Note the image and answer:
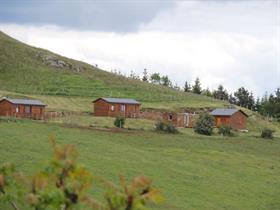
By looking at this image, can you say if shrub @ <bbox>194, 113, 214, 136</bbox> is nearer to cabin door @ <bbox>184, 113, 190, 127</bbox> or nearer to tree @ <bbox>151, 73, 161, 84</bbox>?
cabin door @ <bbox>184, 113, 190, 127</bbox>

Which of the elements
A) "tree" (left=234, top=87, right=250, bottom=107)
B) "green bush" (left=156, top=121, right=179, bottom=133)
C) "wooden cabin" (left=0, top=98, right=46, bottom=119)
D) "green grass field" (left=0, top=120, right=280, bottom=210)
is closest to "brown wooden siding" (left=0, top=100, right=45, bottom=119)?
"wooden cabin" (left=0, top=98, right=46, bottom=119)

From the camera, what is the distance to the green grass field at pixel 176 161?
31.5 metres

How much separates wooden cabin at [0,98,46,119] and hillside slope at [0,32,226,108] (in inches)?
1024

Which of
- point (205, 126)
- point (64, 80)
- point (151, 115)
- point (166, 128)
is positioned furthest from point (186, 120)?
point (64, 80)

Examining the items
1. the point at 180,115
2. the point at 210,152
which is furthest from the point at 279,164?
the point at 180,115

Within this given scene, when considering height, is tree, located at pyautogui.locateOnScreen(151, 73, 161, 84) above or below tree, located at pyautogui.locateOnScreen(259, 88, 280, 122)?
above

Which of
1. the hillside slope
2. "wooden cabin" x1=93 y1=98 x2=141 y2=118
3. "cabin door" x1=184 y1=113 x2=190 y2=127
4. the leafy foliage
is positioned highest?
the hillside slope

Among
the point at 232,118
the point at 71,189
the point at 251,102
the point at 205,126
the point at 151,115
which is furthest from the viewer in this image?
the point at 251,102

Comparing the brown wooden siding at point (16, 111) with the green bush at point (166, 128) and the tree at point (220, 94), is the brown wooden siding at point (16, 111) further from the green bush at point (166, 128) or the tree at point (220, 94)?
the tree at point (220, 94)

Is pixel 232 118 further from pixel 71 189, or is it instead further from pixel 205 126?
pixel 71 189

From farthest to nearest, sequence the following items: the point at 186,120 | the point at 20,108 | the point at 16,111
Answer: the point at 186,120
the point at 20,108
the point at 16,111

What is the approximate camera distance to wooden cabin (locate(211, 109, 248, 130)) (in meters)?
84.2

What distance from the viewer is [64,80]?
118 m

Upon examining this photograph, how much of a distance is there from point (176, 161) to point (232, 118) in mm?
43908
